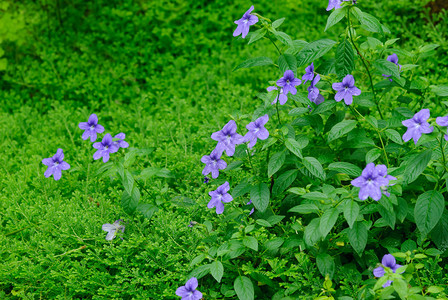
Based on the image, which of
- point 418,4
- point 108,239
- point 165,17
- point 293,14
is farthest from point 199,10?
point 108,239

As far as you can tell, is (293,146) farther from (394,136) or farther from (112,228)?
(112,228)

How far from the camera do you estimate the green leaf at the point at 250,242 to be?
219 cm

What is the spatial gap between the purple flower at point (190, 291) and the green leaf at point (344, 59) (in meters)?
1.31

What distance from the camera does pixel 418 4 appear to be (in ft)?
15.3

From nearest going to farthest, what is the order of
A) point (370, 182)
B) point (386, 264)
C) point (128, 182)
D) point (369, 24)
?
point (370, 182)
point (386, 264)
point (369, 24)
point (128, 182)

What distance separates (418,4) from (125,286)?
4.19 meters

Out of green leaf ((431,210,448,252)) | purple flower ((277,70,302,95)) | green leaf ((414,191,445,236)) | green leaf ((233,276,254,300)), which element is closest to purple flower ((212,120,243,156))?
purple flower ((277,70,302,95))

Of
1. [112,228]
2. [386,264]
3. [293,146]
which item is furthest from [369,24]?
[112,228]

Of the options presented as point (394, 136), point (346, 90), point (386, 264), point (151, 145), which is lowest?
point (151, 145)

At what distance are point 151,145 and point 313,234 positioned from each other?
169 centimetres

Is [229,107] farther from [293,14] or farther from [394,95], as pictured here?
[293,14]

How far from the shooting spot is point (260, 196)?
7.79ft

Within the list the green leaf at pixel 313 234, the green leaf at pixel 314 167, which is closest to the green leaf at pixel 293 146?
the green leaf at pixel 314 167

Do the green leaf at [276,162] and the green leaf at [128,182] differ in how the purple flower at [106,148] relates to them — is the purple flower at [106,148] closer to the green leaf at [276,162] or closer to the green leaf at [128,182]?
the green leaf at [128,182]
